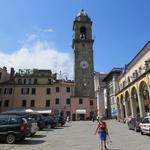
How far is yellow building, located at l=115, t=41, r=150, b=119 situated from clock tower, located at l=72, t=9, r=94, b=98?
45.0 ft

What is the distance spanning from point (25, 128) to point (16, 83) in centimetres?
4293

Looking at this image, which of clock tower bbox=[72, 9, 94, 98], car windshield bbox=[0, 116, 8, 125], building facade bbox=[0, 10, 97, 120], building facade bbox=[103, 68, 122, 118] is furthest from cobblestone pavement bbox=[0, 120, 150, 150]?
clock tower bbox=[72, 9, 94, 98]

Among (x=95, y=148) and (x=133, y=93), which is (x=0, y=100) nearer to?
(x=133, y=93)

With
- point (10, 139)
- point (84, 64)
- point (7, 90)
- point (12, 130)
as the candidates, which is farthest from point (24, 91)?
→ point (12, 130)

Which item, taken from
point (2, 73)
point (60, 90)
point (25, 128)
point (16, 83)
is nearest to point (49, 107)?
point (60, 90)

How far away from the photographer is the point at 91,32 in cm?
6606

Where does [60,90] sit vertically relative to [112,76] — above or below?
below

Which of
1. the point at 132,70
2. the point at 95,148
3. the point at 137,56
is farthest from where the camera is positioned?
the point at 132,70

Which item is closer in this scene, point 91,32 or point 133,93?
point 133,93

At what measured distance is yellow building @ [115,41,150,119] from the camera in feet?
97.5

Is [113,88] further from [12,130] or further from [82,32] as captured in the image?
[12,130]

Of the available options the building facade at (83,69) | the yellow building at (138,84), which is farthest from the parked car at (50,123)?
the building facade at (83,69)

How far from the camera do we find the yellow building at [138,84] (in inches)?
1170

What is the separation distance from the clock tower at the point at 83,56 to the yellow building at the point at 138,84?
1372 centimetres
